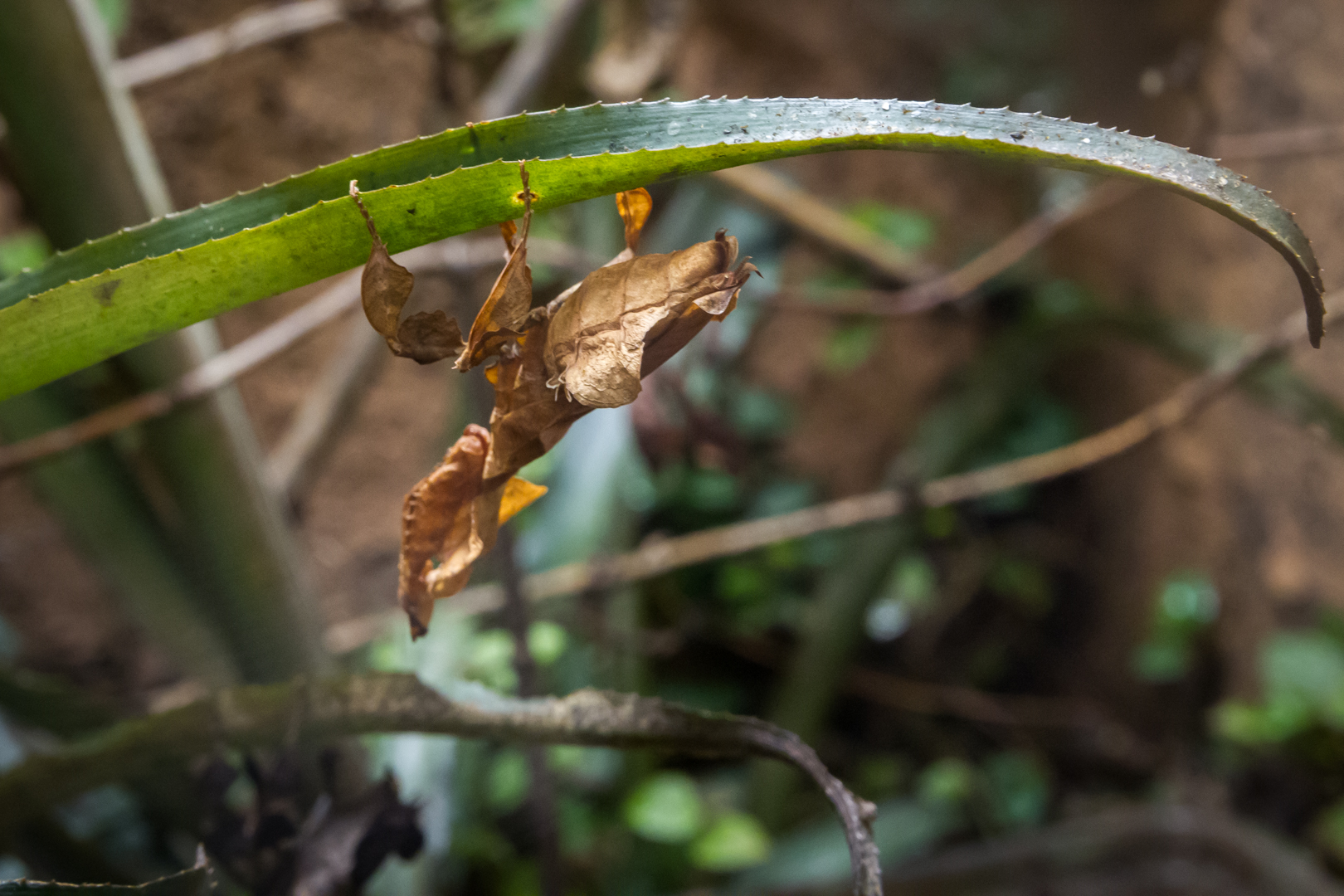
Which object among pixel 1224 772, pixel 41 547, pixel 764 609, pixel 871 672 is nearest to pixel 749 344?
pixel 764 609

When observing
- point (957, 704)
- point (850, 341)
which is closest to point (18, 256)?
point (850, 341)

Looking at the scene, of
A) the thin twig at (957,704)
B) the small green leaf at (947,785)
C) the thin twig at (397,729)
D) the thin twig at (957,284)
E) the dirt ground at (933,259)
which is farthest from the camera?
the thin twig at (957,704)

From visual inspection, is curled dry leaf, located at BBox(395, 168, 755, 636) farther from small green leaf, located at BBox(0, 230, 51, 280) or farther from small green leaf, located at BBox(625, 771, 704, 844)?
small green leaf, located at BBox(0, 230, 51, 280)

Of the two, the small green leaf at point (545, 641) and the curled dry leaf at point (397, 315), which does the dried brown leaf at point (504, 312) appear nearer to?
the curled dry leaf at point (397, 315)

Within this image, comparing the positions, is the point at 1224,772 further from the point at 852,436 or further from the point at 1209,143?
the point at 1209,143

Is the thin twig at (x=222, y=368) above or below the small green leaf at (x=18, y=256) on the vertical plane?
below

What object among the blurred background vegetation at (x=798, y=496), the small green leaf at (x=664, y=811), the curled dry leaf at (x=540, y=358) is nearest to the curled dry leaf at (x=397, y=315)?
the curled dry leaf at (x=540, y=358)
